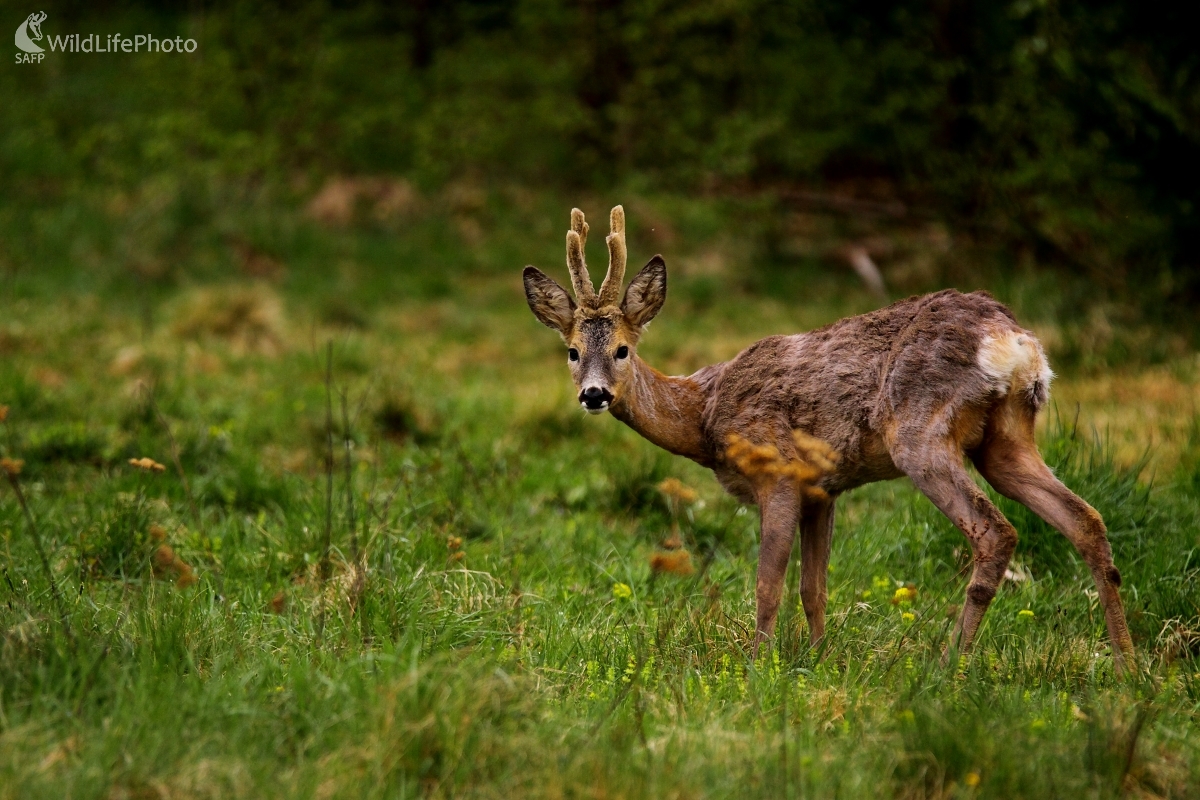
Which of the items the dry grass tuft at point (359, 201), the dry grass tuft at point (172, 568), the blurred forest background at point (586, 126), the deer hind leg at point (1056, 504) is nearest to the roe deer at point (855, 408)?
the deer hind leg at point (1056, 504)

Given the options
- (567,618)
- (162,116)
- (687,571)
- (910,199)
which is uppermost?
(162,116)

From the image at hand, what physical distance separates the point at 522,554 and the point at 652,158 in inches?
385

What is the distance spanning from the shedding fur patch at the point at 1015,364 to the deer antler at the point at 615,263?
1461 millimetres

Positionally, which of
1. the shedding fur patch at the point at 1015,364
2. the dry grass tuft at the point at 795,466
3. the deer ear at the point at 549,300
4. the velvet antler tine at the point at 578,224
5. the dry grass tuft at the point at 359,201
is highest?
the dry grass tuft at the point at 359,201

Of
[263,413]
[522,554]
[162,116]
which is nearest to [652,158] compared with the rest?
[162,116]

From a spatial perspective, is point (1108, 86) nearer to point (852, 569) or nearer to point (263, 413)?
point (852, 569)

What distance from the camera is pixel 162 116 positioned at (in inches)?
548

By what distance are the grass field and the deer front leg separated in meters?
0.11

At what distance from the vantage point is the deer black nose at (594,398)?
5043mm

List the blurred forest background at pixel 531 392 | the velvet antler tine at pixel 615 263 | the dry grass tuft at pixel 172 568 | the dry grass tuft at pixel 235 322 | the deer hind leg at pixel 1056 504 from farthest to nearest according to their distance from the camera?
the dry grass tuft at pixel 235 322
the velvet antler tine at pixel 615 263
the deer hind leg at pixel 1056 504
the dry grass tuft at pixel 172 568
the blurred forest background at pixel 531 392

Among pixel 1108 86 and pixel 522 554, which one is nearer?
pixel 522 554

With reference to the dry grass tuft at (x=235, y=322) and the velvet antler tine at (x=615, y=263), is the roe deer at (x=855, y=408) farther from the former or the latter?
the dry grass tuft at (x=235, y=322)

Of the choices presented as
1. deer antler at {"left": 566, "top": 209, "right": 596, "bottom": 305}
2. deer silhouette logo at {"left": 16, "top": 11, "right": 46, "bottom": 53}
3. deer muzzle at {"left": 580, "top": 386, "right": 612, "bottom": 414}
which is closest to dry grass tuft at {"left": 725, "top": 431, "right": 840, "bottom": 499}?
deer muzzle at {"left": 580, "top": 386, "right": 612, "bottom": 414}

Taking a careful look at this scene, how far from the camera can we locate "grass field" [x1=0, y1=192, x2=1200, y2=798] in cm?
350
